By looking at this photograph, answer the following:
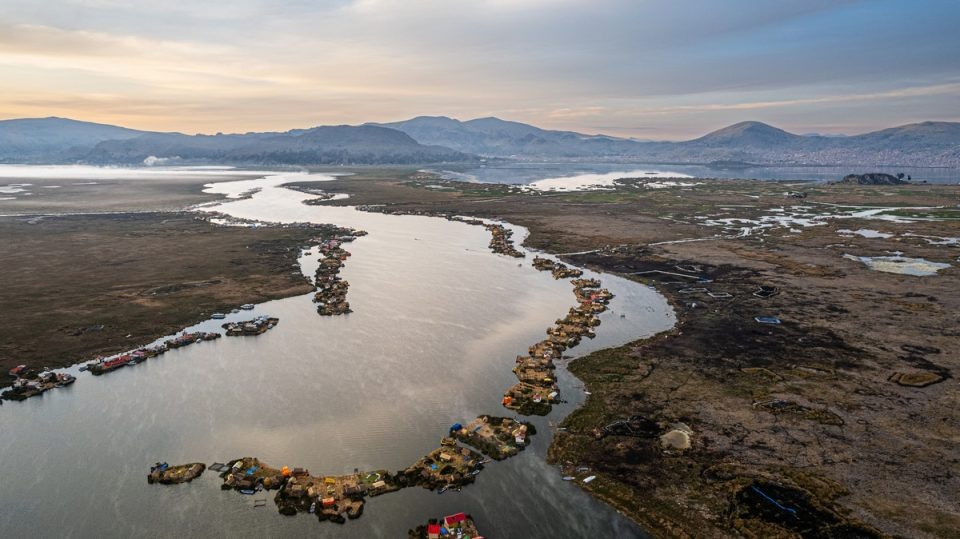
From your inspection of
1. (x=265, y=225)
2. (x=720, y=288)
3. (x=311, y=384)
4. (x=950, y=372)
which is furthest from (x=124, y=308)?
(x=950, y=372)

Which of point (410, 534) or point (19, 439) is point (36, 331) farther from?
point (410, 534)

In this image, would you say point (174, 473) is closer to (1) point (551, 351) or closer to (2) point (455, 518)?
(2) point (455, 518)

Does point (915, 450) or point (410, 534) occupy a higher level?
point (915, 450)

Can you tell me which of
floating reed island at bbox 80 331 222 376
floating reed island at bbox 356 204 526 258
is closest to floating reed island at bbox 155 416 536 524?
floating reed island at bbox 80 331 222 376

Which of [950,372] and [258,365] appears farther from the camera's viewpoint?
[258,365]

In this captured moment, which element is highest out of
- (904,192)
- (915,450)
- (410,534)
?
(904,192)

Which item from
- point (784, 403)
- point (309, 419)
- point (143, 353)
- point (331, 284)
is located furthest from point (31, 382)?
point (784, 403)

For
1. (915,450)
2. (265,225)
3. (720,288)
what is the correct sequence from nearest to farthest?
(915,450), (720,288), (265,225)
